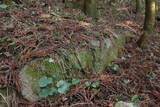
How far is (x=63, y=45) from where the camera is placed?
1956 mm

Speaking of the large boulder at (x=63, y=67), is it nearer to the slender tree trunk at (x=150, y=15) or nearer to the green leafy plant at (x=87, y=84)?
the green leafy plant at (x=87, y=84)

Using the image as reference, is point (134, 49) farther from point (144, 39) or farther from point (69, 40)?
point (69, 40)

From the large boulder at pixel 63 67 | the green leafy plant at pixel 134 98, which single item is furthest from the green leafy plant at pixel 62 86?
the green leafy plant at pixel 134 98

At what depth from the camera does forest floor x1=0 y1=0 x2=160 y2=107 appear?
1696 millimetres

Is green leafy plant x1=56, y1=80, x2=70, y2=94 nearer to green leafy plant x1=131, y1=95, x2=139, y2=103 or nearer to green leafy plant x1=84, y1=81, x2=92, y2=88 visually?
green leafy plant x1=84, y1=81, x2=92, y2=88

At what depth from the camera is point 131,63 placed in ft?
7.63

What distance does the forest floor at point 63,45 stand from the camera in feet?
5.57

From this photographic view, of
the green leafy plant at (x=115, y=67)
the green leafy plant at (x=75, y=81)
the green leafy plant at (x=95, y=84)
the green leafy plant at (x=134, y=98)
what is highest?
the green leafy plant at (x=75, y=81)

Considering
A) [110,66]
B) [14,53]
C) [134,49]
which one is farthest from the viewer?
[134,49]

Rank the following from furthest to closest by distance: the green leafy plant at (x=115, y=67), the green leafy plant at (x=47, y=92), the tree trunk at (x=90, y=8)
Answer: the tree trunk at (x=90, y=8)
the green leafy plant at (x=115, y=67)
the green leafy plant at (x=47, y=92)

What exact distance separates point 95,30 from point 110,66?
0.46 m

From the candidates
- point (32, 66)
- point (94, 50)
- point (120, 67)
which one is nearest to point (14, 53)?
point (32, 66)

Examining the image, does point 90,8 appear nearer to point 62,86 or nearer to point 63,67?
point 63,67

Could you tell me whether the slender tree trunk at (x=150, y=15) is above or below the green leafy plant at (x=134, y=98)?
above
